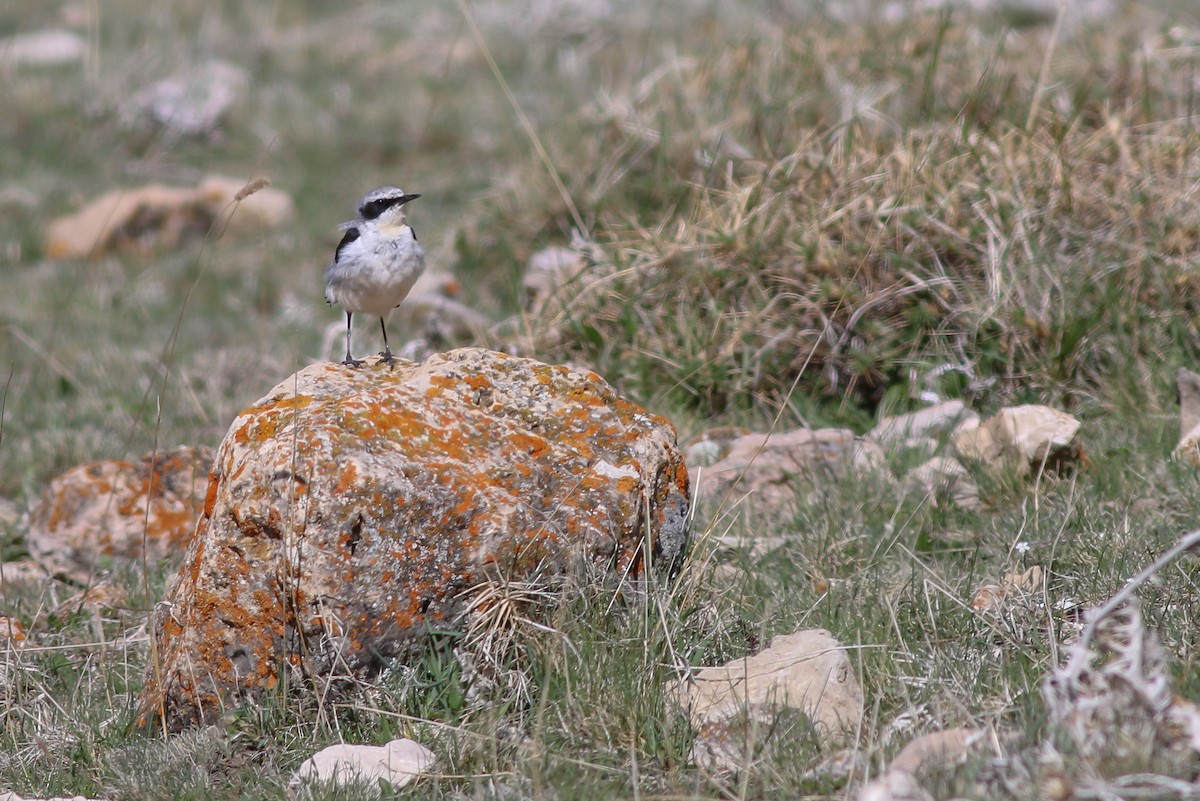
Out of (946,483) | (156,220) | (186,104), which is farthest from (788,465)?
(186,104)

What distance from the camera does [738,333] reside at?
18.8ft

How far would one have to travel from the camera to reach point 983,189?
579cm

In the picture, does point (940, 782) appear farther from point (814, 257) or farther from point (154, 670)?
point (814, 257)

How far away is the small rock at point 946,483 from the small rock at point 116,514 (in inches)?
107

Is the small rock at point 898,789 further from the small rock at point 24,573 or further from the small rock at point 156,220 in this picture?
the small rock at point 156,220

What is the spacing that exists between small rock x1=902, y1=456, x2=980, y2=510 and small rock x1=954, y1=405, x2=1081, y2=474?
0.24ft

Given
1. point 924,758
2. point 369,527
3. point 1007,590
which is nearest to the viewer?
point 924,758

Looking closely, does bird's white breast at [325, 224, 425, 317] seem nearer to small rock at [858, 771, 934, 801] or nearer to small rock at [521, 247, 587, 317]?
small rock at [521, 247, 587, 317]

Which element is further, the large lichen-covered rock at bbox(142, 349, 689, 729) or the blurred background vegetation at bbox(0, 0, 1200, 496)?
the blurred background vegetation at bbox(0, 0, 1200, 496)

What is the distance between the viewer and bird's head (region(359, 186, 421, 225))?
4203 millimetres

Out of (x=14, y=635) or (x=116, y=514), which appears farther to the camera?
(x=116, y=514)

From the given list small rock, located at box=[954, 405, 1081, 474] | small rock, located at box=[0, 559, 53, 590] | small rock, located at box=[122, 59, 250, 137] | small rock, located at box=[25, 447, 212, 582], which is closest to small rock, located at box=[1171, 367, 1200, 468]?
small rock, located at box=[954, 405, 1081, 474]

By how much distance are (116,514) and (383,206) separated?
1851mm

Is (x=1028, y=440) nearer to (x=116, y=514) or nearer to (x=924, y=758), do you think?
(x=924, y=758)
